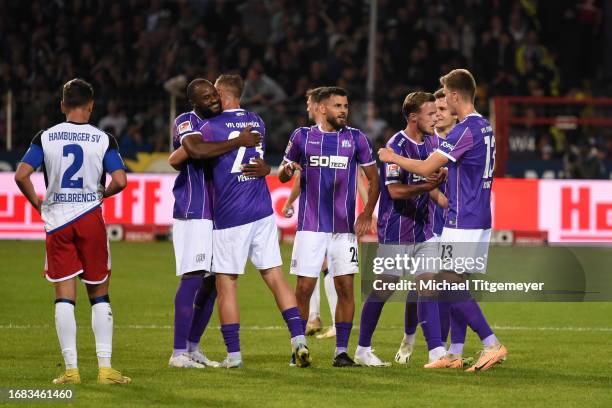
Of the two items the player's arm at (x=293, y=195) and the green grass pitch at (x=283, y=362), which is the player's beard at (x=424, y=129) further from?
the green grass pitch at (x=283, y=362)

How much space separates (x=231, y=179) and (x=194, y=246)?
58 centimetres

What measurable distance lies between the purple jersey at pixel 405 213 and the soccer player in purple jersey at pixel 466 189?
691 mm

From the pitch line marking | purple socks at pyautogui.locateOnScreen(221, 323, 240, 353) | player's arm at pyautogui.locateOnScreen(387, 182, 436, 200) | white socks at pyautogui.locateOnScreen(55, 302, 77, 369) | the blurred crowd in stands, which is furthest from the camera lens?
the blurred crowd in stands

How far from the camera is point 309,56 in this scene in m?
25.8

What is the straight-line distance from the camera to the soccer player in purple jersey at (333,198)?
9984mm

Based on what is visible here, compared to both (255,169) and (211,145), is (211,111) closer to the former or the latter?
(211,145)

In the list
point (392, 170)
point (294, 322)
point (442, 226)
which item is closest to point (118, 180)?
point (294, 322)

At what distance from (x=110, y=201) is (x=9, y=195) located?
1.61 metres

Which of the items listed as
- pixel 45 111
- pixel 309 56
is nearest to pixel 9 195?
pixel 45 111

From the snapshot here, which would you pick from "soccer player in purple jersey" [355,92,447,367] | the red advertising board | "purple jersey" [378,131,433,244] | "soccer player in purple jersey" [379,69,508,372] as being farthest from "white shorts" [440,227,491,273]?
the red advertising board

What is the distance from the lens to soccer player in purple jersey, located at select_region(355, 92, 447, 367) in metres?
10.1

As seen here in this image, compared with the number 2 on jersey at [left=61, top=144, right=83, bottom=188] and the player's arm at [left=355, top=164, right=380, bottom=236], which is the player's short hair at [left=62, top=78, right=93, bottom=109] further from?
the player's arm at [left=355, top=164, right=380, bottom=236]

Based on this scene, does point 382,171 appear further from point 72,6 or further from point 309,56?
point 72,6

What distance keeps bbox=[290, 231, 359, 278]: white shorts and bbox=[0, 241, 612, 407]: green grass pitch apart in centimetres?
76
